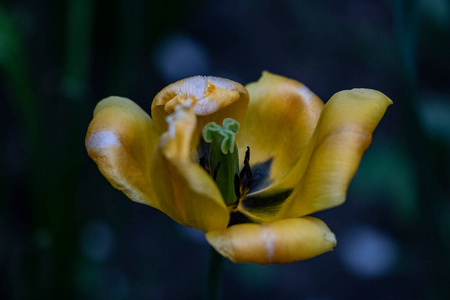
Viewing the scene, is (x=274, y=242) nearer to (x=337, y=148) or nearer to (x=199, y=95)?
(x=337, y=148)

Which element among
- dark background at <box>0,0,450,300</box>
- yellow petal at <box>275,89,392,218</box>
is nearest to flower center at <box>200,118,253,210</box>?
yellow petal at <box>275,89,392,218</box>

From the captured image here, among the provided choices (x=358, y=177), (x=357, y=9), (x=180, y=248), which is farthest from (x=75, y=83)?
(x=357, y=9)

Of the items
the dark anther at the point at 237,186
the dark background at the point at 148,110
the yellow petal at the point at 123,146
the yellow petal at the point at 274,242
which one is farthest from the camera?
the dark background at the point at 148,110

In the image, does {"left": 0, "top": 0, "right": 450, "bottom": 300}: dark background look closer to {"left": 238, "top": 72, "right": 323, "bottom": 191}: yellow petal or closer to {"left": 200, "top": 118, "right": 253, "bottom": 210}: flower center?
{"left": 238, "top": 72, "right": 323, "bottom": 191}: yellow petal

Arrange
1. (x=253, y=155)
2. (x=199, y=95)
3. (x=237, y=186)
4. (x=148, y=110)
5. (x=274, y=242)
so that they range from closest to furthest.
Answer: (x=274, y=242) < (x=199, y=95) < (x=237, y=186) < (x=253, y=155) < (x=148, y=110)

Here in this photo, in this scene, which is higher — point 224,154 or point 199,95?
point 199,95

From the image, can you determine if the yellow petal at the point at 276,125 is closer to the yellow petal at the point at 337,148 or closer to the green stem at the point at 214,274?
the yellow petal at the point at 337,148

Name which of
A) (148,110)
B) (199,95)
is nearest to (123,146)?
(199,95)

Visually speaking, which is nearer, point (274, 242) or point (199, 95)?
point (274, 242)

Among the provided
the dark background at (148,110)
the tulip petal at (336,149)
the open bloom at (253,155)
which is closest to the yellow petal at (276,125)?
the open bloom at (253,155)
